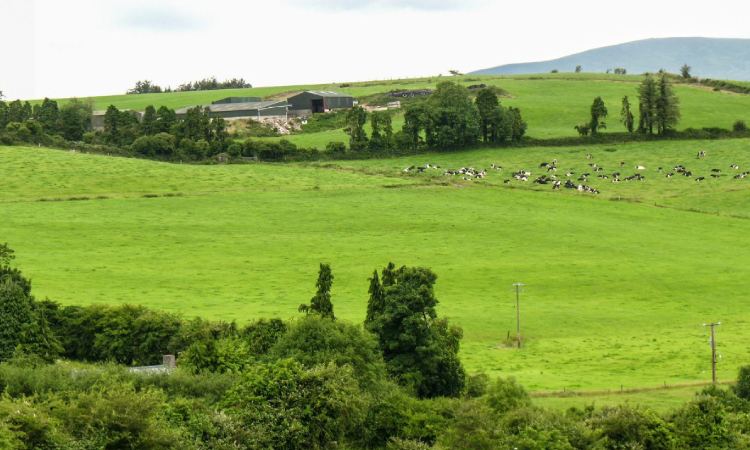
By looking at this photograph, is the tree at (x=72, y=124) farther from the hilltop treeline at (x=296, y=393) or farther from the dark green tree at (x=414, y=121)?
the hilltop treeline at (x=296, y=393)

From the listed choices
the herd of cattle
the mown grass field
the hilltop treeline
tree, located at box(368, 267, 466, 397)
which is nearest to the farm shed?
the mown grass field

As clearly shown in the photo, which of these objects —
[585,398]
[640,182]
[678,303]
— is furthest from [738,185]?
[585,398]

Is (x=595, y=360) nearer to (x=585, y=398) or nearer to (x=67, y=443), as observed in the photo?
(x=585, y=398)

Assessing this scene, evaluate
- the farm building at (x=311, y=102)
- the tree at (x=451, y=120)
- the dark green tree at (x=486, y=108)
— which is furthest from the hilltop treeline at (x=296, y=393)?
the farm building at (x=311, y=102)

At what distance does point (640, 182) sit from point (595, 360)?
55.7 meters

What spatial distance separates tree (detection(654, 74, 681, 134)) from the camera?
126500mm

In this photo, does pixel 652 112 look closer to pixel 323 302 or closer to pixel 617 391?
pixel 617 391

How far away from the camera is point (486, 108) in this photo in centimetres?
12588

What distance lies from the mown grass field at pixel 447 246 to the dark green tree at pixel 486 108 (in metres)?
10.9

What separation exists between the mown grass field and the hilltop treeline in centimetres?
571

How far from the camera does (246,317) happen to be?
56.4 metres

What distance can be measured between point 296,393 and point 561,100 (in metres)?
132

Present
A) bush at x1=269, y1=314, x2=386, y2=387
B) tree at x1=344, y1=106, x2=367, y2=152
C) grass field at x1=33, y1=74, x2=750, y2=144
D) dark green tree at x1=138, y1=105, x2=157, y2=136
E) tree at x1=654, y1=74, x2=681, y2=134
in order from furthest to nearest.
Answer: grass field at x1=33, y1=74, x2=750, y2=144 < dark green tree at x1=138, y1=105, x2=157, y2=136 < tree at x1=654, y1=74, x2=681, y2=134 < tree at x1=344, y1=106, x2=367, y2=152 < bush at x1=269, y1=314, x2=386, y2=387

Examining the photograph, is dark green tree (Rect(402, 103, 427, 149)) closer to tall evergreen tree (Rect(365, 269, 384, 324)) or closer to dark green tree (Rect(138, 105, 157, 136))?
dark green tree (Rect(138, 105, 157, 136))
